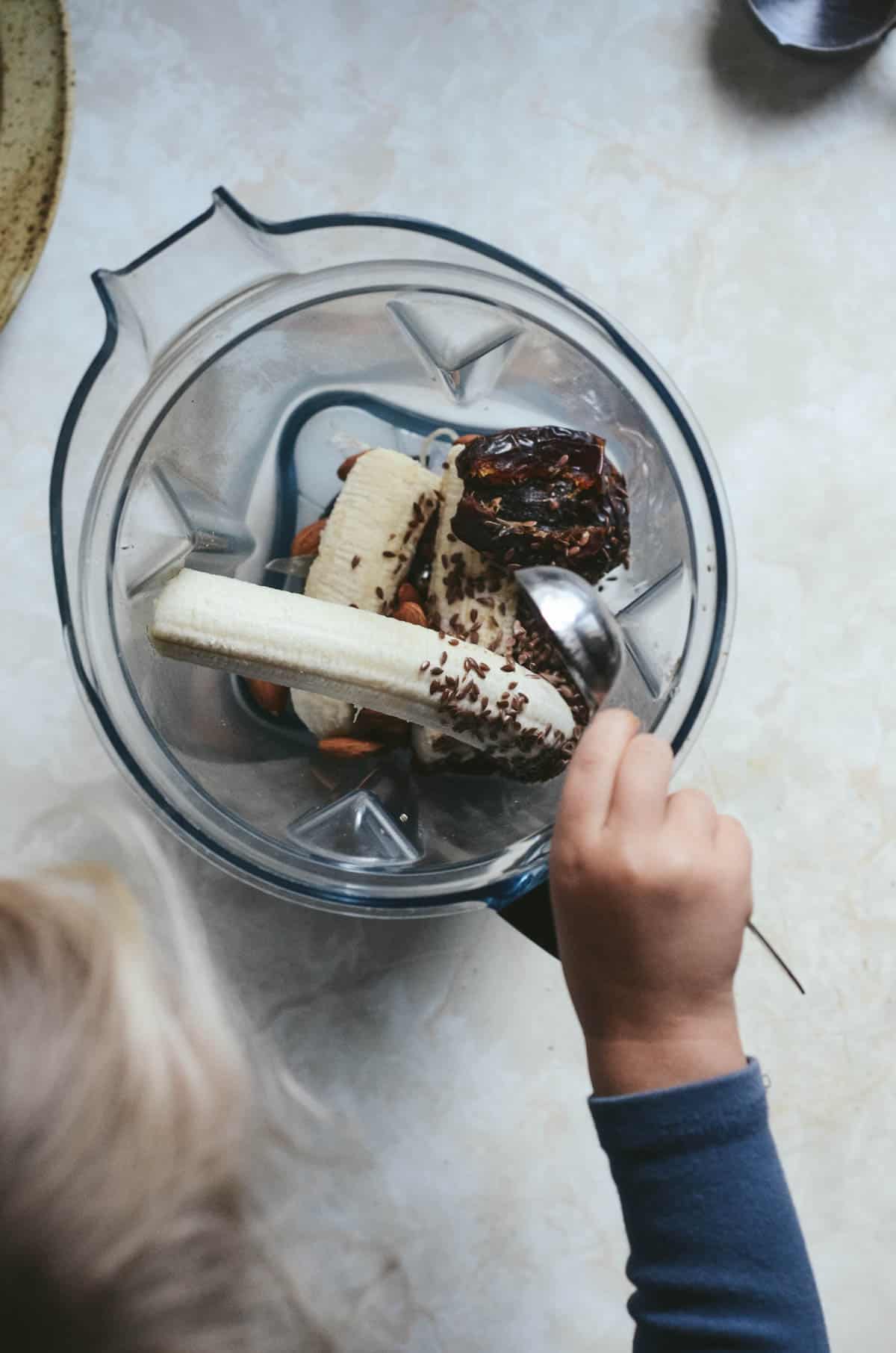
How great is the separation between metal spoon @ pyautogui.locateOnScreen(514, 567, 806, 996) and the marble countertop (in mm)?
144

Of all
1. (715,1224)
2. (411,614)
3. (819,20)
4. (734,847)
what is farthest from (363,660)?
(819,20)

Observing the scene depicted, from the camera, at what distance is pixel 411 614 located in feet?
1.70

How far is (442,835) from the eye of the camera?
0.51m

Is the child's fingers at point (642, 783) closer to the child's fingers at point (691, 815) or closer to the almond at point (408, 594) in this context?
the child's fingers at point (691, 815)

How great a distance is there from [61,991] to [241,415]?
0.27 m

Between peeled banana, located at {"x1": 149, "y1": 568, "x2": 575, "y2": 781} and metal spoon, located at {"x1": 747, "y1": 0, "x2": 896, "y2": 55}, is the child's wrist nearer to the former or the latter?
peeled banana, located at {"x1": 149, "y1": 568, "x2": 575, "y2": 781}

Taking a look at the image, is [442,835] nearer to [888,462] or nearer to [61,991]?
[61,991]

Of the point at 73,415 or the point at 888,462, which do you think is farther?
the point at 888,462

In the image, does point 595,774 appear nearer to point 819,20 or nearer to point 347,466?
point 347,466

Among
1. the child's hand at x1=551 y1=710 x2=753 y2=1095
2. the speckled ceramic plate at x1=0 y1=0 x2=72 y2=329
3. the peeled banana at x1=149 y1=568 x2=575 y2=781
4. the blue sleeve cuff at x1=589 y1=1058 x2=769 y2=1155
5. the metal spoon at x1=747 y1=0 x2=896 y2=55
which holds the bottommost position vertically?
the blue sleeve cuff at x1=589 y1=1058 x2=769 y2=1155

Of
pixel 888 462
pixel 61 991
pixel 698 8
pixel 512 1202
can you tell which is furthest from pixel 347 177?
pixel 512 1202

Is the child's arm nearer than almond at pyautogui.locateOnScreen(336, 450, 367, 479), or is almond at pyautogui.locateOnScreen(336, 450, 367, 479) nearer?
the child's arm

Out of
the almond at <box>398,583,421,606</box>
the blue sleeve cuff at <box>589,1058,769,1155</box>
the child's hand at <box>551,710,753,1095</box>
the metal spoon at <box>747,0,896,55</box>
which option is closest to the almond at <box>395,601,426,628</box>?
the almond at <box>398,583,421,606</box>

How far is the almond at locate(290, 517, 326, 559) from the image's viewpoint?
0.54 meters
